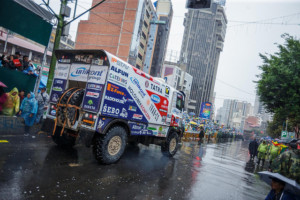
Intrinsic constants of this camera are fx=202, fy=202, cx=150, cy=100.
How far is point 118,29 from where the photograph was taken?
52062mm

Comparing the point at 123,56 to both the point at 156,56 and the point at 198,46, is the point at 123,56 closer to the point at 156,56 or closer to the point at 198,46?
the point at 156,56

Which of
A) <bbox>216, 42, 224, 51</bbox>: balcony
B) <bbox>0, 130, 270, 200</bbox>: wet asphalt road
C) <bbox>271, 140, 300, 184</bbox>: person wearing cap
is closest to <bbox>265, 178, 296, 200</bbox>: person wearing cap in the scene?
<bbox>271, 140, 300, 184</bbox>: person wearing cap

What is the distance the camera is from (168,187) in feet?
16.3

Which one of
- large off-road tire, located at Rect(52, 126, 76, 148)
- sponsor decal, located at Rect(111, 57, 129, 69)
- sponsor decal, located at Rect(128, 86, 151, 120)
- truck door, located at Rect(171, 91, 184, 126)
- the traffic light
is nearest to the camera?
sponsor decal, located at Rect(111, 57, 129, 69)

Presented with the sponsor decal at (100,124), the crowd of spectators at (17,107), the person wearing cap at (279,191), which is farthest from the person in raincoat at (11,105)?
the person wearing cap at (279,191)

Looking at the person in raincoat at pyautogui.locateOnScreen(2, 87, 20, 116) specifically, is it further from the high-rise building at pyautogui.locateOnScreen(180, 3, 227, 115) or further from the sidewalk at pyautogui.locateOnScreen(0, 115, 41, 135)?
the high-rise building at pyautogui.locateOnScreen(180, 3, 227, 115)

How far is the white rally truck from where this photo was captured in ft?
18.2

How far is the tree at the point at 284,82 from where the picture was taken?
1445 centimetres

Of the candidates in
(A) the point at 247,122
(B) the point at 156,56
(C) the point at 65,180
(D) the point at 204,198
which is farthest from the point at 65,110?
(A) the point at 247,122

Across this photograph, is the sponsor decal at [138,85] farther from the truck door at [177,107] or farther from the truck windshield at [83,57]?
the truck door at [177,107]

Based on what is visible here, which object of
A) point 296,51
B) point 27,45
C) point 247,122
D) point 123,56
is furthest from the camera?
point 247,122

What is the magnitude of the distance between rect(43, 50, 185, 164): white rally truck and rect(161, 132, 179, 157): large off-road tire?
1.67 metres

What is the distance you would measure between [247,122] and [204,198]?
19920 centimetres

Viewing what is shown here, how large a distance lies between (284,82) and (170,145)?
36.3ft
